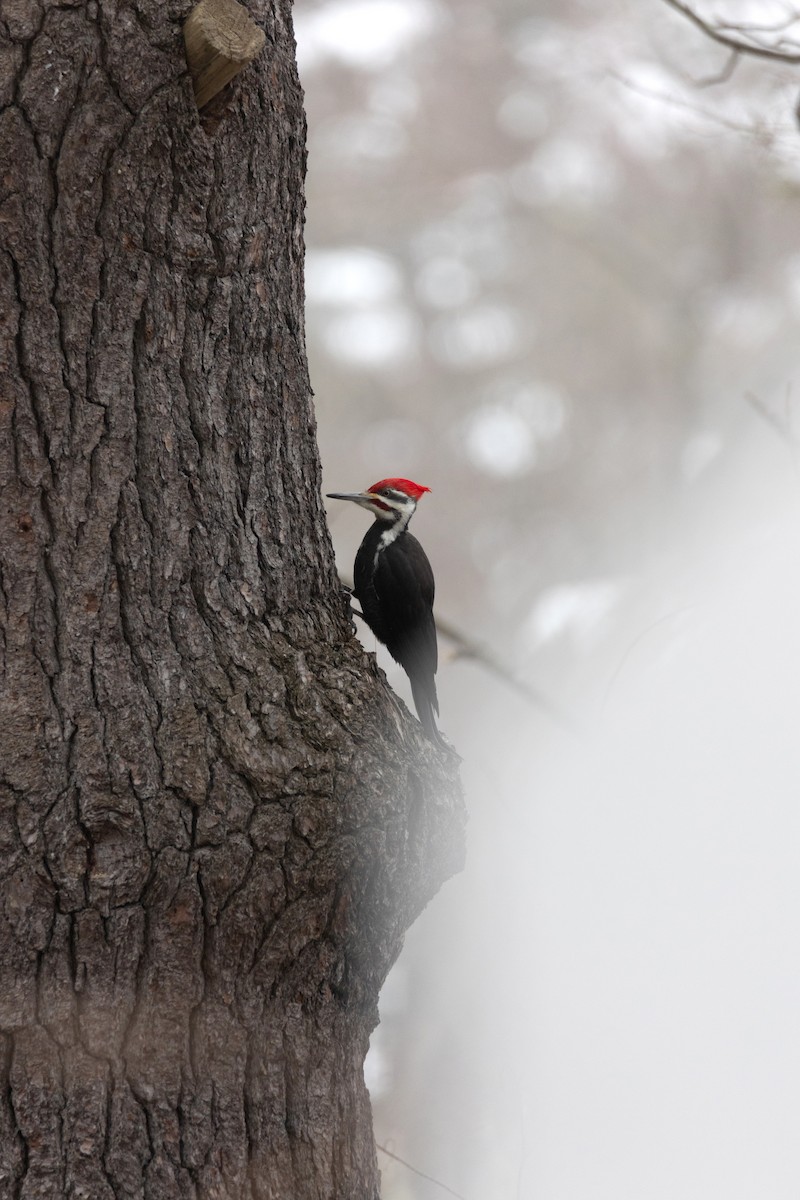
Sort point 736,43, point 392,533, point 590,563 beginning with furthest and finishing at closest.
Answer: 1. point 590,563
2. point 392,533
3. point 736,43

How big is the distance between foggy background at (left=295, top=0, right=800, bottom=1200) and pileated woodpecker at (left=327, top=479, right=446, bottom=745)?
393mm

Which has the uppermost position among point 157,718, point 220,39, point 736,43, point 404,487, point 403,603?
point 736,43

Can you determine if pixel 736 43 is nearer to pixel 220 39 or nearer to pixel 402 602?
pixel 402 602

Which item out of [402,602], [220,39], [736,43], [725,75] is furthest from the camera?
[402,602]

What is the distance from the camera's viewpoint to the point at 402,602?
3076mm

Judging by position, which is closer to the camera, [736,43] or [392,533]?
[736,43]

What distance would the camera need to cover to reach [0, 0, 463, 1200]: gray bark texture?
141 centimetres

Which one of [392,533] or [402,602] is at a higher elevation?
[392,533]

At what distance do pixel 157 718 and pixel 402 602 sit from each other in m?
1.62

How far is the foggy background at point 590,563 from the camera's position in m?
4.83

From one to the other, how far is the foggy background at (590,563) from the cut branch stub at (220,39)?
1.70 meters

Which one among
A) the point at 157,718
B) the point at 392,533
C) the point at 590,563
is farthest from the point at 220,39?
the point at 590,563

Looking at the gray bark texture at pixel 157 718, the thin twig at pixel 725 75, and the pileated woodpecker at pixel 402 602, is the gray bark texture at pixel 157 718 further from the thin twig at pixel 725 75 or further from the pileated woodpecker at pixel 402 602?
the thin twig at pixel 725 75

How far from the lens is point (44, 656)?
1.47 m
